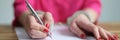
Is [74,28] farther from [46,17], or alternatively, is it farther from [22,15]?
[22,15]

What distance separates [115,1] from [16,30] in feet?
3.64

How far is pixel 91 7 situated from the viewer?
98 centimetres

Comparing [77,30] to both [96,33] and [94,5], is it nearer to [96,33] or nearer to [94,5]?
[96,33]

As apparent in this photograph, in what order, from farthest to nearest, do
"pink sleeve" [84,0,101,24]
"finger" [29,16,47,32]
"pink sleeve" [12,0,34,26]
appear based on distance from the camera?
"pink sleeve" [84,0,101,24], "pink sleeve" [12,0,34,26], "finger" [29,16,47,32]

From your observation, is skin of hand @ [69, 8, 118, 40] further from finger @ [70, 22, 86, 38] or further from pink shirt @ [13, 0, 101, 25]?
pink shirt @ [13, 0, 101, 25]

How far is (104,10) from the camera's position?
1.80m

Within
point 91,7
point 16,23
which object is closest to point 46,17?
point 16,23

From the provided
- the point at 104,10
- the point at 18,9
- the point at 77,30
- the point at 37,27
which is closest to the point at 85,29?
the point at 77,30

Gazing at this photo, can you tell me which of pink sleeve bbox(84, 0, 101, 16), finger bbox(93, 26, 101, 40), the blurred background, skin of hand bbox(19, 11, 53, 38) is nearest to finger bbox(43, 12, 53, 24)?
skin of hand bbox(19, 11, 53, 38)

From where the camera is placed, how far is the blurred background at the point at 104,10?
1.66 meters

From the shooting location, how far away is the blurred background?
166 centimetres

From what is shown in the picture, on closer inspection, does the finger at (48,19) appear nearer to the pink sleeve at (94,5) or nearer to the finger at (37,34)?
the finger at (37,34)

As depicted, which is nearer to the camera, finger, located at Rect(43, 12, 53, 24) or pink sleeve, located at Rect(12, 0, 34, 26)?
finger, located at Rect(43, 12, 53, 24)

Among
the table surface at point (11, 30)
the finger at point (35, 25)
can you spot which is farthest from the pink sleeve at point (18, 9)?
the finger at point (35, 25)
